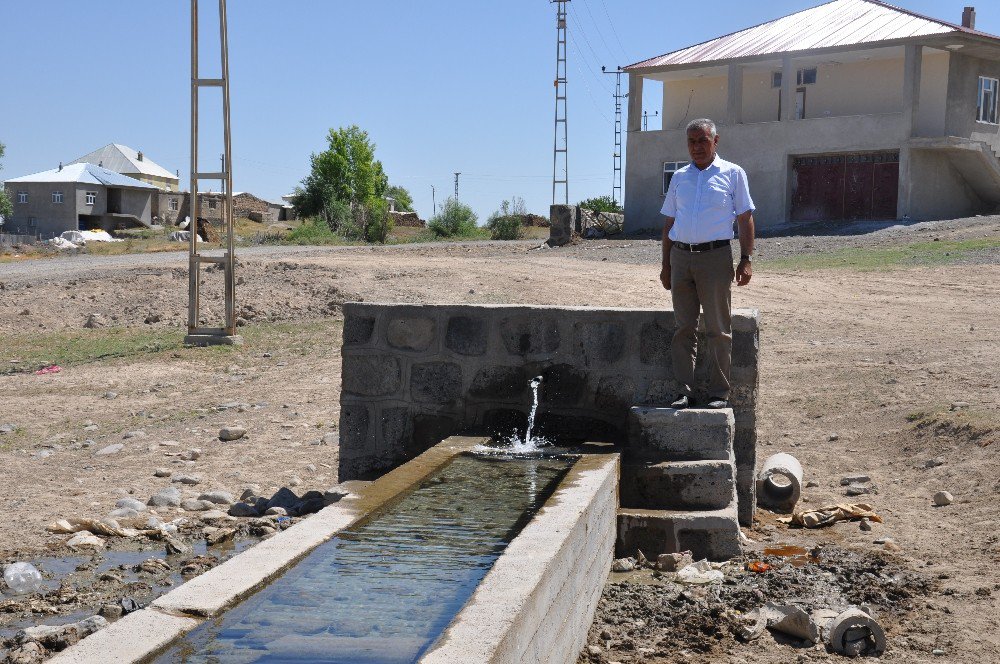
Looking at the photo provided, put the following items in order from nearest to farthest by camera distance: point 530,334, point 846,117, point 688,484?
1. point 688,484
2. point 530,334
3. point 846,117

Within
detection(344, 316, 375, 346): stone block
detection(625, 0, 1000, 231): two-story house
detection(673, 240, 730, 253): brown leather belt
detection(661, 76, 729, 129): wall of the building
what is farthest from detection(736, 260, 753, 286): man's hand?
detection(661, 76, 729, 129): wall of the building

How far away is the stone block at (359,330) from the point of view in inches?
277

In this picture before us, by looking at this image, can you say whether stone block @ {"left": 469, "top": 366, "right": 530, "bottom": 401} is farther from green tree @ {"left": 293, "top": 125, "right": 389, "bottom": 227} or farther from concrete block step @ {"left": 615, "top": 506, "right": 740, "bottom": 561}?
green tree @ {"left": 293, "top": 125, "right": 389, "bottom": 227}

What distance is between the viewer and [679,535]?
5715 mm

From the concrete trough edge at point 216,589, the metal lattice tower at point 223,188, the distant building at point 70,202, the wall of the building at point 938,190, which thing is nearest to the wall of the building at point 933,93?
the wall of the building at point 938,190

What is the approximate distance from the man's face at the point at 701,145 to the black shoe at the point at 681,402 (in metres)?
1.32

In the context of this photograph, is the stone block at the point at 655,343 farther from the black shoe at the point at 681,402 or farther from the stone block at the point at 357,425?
the stone block at the point at 357,425

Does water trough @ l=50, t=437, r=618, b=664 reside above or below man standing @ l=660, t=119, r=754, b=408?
below

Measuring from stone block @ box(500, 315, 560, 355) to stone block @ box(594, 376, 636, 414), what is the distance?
0.38 m

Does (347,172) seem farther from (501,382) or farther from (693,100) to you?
(501,382)

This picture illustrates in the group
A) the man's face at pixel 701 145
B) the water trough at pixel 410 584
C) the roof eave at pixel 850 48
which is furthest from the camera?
the roof eave at pixel 850 48

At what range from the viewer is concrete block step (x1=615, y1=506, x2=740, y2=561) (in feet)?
18.8

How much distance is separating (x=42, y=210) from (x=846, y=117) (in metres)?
46.1

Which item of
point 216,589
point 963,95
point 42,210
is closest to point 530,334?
point 216,589
